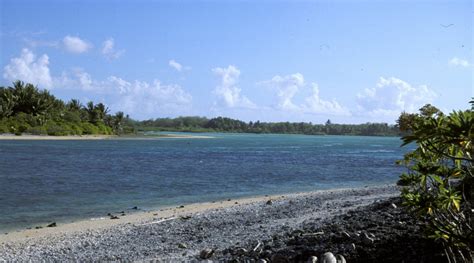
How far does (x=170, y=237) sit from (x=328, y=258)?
5397 millimetres

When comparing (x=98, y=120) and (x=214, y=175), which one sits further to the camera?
(x=98, y=120)

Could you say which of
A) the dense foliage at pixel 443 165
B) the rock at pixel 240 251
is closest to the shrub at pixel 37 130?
the rock at pixel 240 251

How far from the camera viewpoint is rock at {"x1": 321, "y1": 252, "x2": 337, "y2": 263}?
5977 mm

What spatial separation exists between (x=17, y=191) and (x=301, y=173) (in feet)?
59.5

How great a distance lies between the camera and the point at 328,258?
6012mm

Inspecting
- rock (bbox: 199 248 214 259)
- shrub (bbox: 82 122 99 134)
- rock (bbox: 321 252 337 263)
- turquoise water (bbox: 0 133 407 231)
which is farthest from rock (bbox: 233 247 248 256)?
shrub (bbox: 82 122 99 134)

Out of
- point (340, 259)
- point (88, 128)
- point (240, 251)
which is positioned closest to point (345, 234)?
point (340, 259)

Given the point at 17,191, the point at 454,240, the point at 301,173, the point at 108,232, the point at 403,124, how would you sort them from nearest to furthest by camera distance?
1. the point at 454,240
2. the point at 403,124
3. the point at 108,232
4. the point at 17,191
5. the point at 301,173

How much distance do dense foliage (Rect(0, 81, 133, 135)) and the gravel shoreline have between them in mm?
79398

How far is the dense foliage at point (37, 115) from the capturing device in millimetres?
85688

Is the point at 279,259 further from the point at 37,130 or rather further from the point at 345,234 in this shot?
the point at 37,130

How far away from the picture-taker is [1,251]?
10.0 metres

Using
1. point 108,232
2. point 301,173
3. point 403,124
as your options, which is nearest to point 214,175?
point 301,173

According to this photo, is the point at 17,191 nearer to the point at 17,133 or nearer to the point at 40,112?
the point at 17,133
